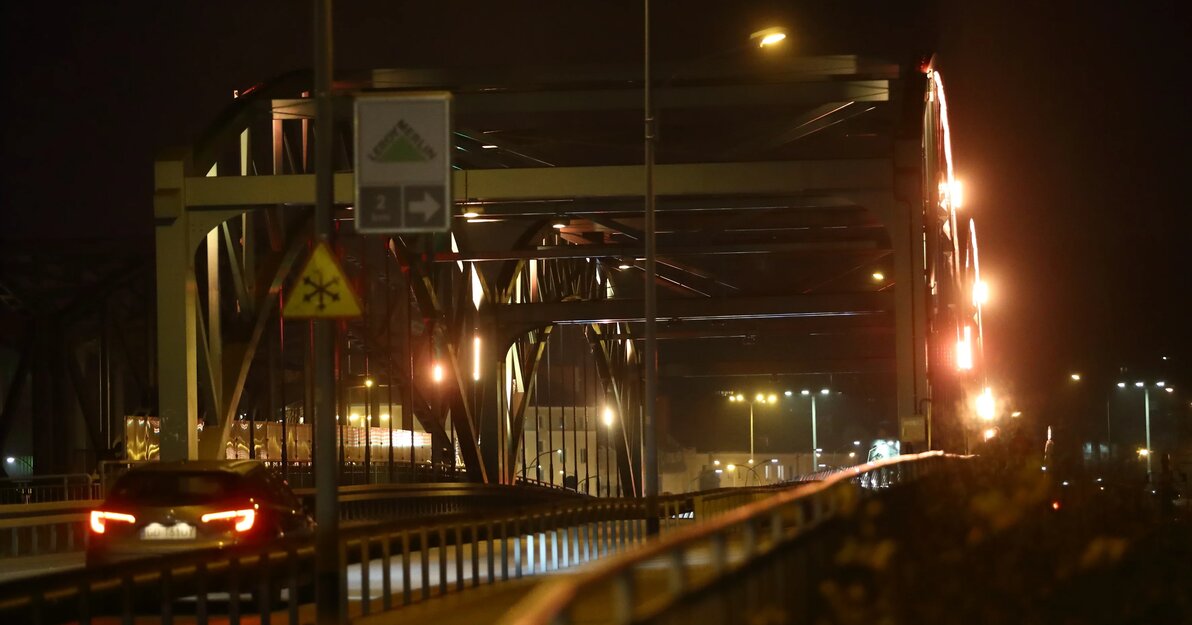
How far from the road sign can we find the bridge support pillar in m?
22.3

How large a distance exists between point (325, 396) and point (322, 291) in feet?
2.84

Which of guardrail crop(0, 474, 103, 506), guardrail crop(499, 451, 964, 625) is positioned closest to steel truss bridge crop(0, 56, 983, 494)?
guardrail crop(0, 474, 103, 506)

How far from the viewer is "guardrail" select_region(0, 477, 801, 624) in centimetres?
1178

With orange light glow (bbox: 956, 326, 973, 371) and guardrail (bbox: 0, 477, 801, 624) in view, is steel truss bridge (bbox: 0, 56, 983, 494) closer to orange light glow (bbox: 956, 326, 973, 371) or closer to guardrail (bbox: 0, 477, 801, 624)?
orange light glow (bbox: 956, 326, 973, 371)

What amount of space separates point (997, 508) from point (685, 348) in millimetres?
103757

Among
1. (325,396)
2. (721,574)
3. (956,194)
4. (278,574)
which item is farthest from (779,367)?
(721,574)

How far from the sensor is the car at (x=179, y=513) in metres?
15.7

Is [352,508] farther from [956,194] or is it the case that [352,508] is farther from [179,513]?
[179,513]

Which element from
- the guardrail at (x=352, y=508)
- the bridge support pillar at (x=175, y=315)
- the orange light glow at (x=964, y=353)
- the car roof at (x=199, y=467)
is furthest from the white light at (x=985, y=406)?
the car roof at (x=199, y=467)

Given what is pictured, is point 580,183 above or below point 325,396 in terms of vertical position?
above

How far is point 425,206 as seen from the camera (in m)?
13.0

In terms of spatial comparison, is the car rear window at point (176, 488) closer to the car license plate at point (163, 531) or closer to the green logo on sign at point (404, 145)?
the car license plate at point (163, 531)

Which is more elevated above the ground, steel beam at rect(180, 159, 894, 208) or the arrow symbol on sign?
steel beam at rect(180, 159, 894, 208)

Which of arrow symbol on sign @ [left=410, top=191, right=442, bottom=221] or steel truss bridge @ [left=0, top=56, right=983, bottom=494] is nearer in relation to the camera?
arrow symbol on sign @ [left=410, top=191, right=442, bottom=221]
